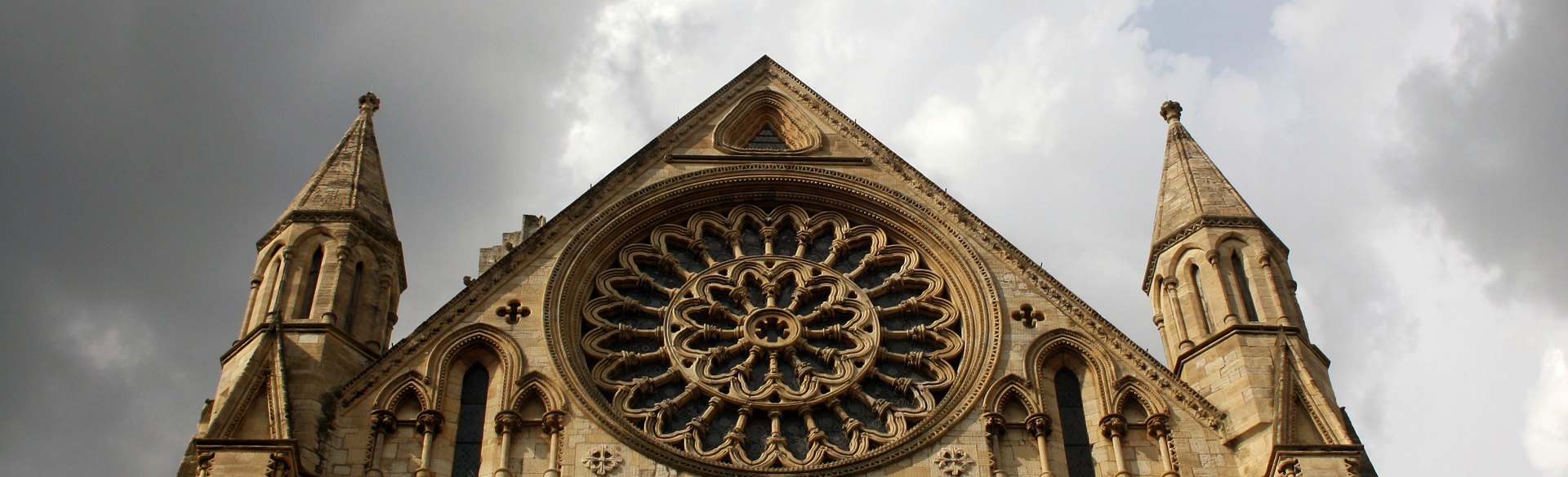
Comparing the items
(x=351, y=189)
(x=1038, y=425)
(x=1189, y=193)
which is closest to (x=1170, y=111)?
(x=1189, y=193)

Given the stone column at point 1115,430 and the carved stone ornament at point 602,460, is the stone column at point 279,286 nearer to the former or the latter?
the carved stone ornament at point 602,460

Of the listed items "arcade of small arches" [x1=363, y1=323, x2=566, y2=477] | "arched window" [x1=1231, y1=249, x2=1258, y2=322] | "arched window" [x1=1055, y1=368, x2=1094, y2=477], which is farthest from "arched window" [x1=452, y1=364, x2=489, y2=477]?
"arched window" [x1=1231, y1=249, x2=1258, y2=322]

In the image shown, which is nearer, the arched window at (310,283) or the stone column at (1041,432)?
the stone column at (1041,432)

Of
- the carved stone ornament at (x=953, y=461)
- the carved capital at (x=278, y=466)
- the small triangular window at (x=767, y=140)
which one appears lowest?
the carved capital at (x=278, y=466)

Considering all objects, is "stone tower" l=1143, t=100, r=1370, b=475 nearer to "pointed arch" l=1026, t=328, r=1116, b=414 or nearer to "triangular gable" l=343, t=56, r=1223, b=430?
"triangular gable" l=343, t=56, r=1223, b=430

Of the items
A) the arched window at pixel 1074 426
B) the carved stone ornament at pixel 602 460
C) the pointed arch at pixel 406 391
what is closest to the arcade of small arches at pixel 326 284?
the pointed arch at pixel 406 391

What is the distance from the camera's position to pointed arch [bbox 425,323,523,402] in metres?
22.5

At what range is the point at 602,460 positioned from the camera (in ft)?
70.7

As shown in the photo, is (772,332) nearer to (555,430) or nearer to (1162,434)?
(555,430)

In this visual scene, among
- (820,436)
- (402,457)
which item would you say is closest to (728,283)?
(820,436)

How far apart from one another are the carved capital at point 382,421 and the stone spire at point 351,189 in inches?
125

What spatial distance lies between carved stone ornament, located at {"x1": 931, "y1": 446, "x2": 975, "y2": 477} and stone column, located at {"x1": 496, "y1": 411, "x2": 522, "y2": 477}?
15.2 feet

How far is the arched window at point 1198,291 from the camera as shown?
23609mm

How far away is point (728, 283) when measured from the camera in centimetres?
2445
